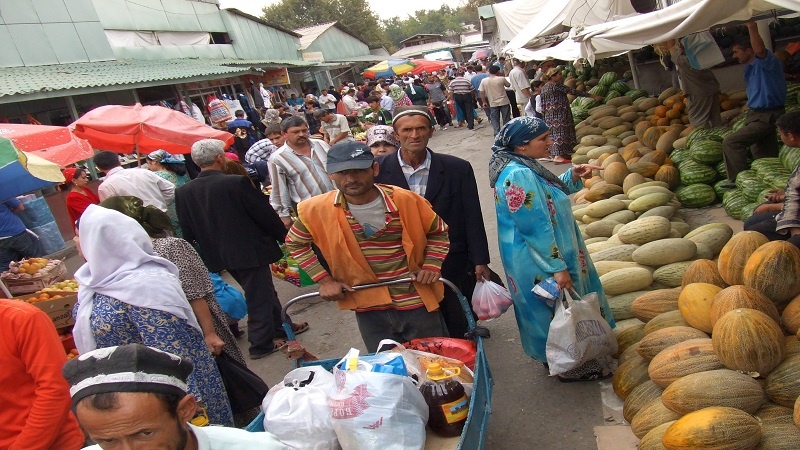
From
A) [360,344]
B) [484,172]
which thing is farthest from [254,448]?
[484,172]

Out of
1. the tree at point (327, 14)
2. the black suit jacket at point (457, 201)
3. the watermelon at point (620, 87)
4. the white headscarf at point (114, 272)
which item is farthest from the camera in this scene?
the tree at point (327, 14)

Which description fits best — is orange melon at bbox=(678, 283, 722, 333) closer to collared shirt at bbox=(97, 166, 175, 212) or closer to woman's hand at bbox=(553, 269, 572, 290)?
woman's hand at bbox=(553, 269, 572, 290)

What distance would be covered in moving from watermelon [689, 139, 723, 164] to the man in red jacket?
711 cm

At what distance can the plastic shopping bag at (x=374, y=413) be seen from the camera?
245 cm

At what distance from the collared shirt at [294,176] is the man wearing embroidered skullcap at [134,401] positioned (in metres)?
4.46

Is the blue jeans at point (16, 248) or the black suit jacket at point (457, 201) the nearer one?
the black suit jacket at point (457, 201)

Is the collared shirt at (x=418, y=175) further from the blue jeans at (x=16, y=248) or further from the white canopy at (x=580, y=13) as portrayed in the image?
the white canopy at (x=580, y=13)

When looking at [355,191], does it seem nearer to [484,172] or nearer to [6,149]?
[6,149]

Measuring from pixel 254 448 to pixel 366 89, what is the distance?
23.5 metres

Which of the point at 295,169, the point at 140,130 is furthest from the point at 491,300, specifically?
the point at 140,130

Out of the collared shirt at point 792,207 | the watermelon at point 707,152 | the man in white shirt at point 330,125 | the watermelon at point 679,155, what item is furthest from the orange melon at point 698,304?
the man in white shirt at point 330,125

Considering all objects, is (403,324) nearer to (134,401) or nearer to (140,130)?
(134,401)

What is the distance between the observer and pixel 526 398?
4.25 m

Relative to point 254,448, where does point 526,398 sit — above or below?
below
